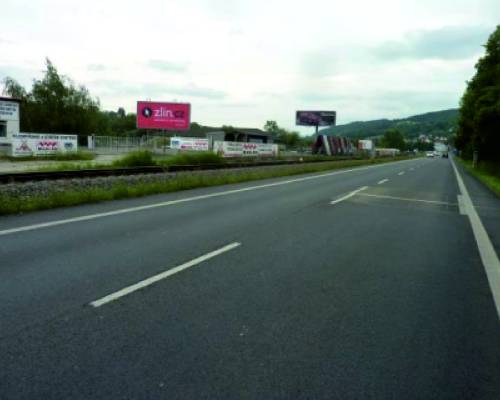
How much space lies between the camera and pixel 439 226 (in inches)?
350

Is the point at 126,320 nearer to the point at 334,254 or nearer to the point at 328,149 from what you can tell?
the point at 334,254

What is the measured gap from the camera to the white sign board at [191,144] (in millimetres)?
38438

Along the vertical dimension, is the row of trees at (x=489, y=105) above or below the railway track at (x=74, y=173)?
above

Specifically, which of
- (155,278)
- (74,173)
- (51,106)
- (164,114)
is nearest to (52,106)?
(51,106)

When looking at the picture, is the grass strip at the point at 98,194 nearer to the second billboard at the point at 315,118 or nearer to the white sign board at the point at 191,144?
the white sign board at the point at 191,144

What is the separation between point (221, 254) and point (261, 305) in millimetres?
1906

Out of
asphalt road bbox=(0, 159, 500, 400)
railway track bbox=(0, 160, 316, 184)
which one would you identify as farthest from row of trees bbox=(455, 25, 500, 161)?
asphalt road bbox=(0, 159, 500, 400)

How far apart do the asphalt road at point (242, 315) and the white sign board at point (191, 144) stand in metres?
31.2

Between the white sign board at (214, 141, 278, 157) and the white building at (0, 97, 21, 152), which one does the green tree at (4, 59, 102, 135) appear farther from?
the white sign board at (214, 141, 278, 157)

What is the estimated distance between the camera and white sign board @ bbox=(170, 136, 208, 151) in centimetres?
3844

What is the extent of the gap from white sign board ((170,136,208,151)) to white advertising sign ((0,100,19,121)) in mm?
15144

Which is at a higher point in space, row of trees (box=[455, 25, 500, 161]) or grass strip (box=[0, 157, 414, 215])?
row of trees (box=[455, 25, 500, 161])

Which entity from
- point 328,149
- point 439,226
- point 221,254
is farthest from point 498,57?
point 221,254

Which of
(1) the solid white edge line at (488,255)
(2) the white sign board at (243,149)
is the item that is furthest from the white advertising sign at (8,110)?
(1) the solid white edge line at (488,255)
